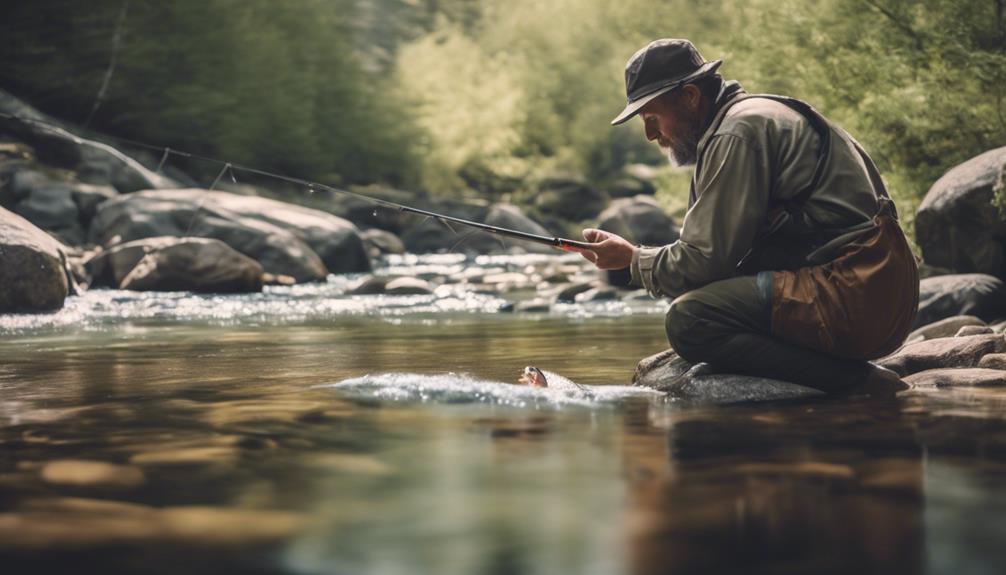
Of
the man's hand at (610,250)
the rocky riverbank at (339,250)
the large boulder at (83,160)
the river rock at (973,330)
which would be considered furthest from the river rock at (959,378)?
the large boulder at (83,160)

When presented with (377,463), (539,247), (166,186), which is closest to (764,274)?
(377,463)

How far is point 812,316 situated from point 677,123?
942mm

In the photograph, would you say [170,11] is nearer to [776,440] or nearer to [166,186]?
[166,186]

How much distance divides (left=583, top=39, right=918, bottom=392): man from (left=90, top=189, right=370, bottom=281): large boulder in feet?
40.3

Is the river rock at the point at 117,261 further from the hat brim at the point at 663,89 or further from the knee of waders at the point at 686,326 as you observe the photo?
the hat brim at the point at 663,89

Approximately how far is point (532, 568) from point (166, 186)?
21.7m

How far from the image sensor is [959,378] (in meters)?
5.40

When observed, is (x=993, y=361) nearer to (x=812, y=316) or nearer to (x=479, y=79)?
(x=812, y=316)

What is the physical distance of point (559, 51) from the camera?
48094mm

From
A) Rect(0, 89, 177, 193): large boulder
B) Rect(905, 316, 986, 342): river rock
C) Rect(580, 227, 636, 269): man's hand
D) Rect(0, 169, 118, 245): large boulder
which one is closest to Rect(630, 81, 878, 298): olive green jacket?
Rect(580, 227, 636, 269): man's hand

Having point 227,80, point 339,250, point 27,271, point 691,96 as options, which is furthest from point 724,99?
point 227,80

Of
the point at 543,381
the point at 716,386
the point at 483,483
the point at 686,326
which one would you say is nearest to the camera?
the point at 483,483

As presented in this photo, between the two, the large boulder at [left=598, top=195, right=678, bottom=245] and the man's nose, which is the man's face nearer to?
the man's nose

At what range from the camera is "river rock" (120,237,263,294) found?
14.3 m
